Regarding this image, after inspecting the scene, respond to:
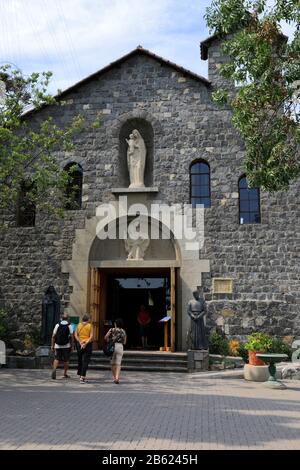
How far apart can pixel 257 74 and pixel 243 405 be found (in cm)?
666

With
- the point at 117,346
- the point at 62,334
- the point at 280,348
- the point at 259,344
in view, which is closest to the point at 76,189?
the point at 62,334

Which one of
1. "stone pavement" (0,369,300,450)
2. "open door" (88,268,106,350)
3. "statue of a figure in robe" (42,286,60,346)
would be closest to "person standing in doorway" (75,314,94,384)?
"stone pavement" (0,369,300,450)

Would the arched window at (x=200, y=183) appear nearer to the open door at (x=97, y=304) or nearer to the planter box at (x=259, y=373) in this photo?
the open door at (x=97, y=304)

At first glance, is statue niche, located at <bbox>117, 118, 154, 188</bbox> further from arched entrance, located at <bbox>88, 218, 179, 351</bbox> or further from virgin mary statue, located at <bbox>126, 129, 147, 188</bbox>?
arched entrance, located at <bbox>88, 218, 179, 351</bbox>

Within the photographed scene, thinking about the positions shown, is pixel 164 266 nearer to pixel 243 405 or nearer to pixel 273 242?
pixel 273 242

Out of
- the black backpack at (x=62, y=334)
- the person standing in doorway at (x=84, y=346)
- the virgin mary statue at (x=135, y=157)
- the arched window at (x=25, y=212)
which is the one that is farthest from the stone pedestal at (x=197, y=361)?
the arched window at (x=25, y=212)

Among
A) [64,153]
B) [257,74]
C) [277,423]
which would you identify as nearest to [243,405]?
[277,423]

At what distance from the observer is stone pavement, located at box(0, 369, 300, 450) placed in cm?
596

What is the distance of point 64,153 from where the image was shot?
1639 cm

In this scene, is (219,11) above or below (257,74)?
above

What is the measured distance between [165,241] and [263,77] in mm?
6917

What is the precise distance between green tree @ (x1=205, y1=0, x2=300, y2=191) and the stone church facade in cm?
430

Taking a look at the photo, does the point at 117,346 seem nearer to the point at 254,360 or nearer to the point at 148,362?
the point at 148,362

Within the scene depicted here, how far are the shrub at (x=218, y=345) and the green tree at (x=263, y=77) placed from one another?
Result: 5.27 m
